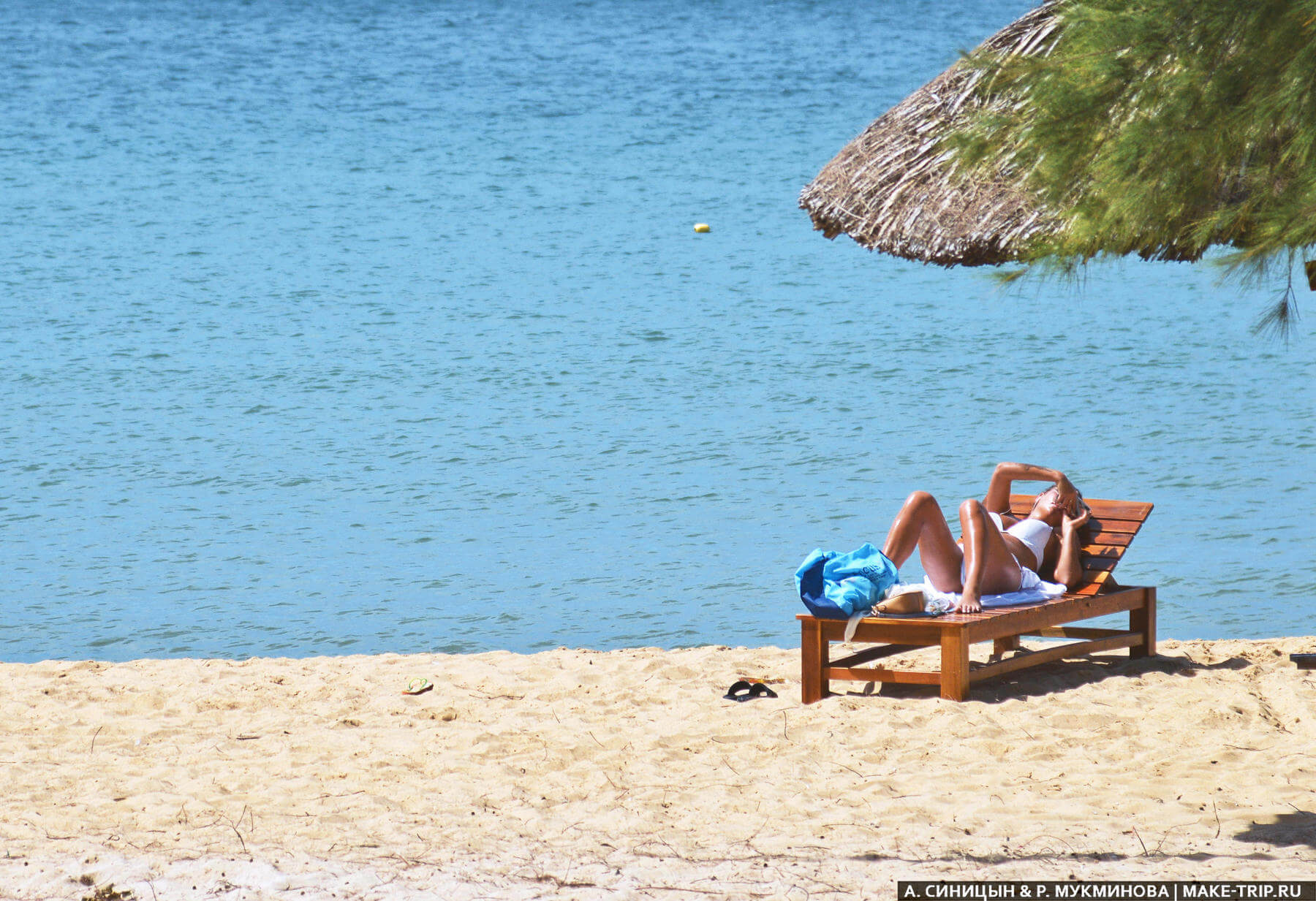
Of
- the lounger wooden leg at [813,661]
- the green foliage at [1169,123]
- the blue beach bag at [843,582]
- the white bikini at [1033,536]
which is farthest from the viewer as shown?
the white bikini at [1033,536]

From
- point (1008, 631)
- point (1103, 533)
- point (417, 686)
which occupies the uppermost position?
point (1103, 533)

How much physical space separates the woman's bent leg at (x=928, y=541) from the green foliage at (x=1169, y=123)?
1588 mm

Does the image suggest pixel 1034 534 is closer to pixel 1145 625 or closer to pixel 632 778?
pixel 1145 625

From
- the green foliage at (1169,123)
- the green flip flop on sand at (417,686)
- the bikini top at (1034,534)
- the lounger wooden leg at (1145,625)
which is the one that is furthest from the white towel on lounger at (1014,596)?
the green flip flop on sand at (417,686)

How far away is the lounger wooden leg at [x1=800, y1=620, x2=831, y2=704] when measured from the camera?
512 cm

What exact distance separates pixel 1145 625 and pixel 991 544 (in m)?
0.83

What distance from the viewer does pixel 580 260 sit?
20016 millimetres

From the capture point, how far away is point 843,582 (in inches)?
199

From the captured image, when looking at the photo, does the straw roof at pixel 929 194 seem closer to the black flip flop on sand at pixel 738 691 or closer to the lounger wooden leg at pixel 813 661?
the lounger wooden leg at pixel 813 661

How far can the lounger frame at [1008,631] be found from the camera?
16.4 feet

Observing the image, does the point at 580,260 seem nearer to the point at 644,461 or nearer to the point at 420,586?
the point at 644,461

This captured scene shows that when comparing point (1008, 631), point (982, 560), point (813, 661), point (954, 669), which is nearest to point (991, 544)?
point (982, 560)

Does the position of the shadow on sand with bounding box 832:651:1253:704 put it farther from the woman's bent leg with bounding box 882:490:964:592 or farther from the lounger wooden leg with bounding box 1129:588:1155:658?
the woman's bent leg with bounding box 882:490:964:592

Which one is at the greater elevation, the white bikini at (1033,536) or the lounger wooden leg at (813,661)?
the white bikini at (1033,536)
